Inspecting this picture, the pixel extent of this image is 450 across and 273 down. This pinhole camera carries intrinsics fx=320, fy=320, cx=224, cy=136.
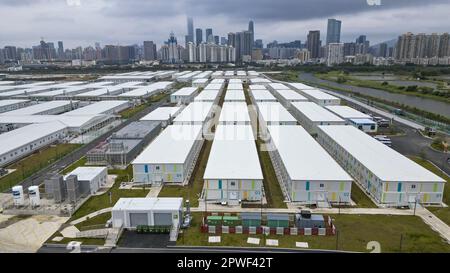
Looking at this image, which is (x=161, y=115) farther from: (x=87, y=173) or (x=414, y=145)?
(x=414, y=145)

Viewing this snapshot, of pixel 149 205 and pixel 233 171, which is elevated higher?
pixel 233 171

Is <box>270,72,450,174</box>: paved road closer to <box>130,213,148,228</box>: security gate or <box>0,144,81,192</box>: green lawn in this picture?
<box>130,213,148,228</box>: security gate

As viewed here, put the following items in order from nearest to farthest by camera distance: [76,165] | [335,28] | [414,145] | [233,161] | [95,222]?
[95,222] < [233,161] < [76,165] < [414,145] < [335,28]

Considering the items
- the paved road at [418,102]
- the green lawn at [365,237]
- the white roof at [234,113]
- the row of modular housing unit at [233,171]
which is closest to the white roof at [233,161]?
the row of modular housing unit at [233,171]

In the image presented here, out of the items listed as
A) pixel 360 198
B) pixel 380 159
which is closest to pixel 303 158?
pixel 360 198

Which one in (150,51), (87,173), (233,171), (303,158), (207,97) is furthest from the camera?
(150,51)

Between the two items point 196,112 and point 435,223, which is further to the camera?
point 196,112
